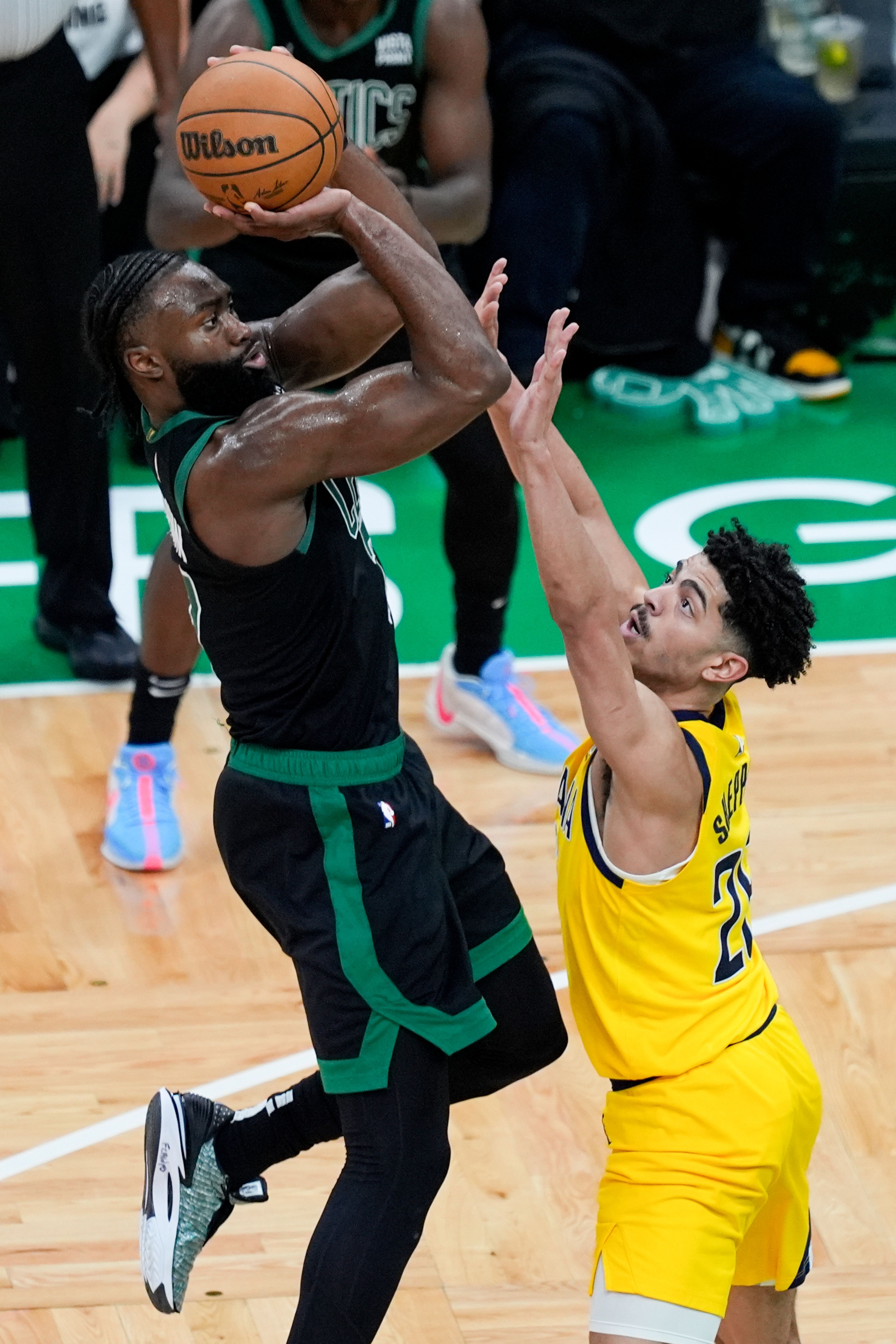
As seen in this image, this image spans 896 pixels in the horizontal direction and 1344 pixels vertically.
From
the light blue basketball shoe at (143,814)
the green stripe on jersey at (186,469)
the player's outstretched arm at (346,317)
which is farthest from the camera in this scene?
the light blue basketball shoe at (143,814)

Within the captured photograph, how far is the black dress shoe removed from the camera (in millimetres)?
5707

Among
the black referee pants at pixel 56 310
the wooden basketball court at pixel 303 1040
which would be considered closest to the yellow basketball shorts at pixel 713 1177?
the wooden basketball court at pixel 303 1040

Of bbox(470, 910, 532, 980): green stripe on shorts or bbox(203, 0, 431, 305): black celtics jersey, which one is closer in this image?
bbox(470, 910, 532, 980): green stripe on shorts

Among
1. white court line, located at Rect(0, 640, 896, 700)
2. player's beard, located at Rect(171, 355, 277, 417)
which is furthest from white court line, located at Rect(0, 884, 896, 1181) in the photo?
player's beard, located at Rect(171, 355, 277, 417)

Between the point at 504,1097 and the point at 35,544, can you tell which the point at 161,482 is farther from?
the point at 35,544

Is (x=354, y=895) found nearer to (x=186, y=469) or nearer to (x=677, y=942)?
(x=677, y=942)

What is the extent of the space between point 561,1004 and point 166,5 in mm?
3038

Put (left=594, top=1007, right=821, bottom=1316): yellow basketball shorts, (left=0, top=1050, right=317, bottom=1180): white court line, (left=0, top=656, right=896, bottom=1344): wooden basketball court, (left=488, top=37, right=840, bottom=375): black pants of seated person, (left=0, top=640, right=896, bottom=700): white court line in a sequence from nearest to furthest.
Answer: (left=594, top=1007, right=821, bottom=1316): yellow basketball shorts → (left=0, top=656, right=896, bottom=1344): wooden basketball court → (left=0, top=1050, right=317, bottom=1180): white court line → (left=0, top=640, right=896, bottom=700): white court line → (left=488, top=37, right=840, bottom=375): black pants of seated person

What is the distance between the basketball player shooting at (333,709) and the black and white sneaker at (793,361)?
4754 millimetres

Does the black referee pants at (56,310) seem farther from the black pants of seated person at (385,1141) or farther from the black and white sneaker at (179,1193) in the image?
the black pants of seated person at (385,1141)

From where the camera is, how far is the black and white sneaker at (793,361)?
7750mm

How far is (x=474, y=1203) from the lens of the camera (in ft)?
12.2

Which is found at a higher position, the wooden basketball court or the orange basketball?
the orange basketball

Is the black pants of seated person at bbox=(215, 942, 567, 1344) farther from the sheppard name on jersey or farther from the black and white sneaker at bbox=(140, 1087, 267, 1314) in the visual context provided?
the sheppard name on jersey
